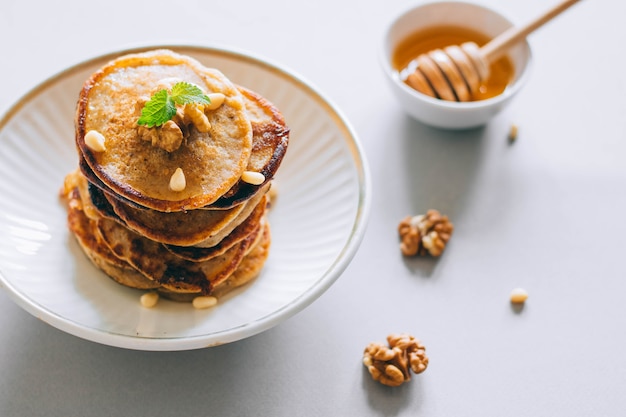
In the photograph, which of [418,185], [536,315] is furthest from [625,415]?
[418,185]

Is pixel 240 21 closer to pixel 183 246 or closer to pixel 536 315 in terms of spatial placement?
pixel 183 246

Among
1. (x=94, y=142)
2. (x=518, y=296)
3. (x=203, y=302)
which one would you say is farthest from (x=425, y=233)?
(x=94, y=142)

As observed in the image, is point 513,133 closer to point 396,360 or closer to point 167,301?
point 396,360

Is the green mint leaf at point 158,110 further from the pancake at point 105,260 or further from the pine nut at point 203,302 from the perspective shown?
the pine nut at point 203,302

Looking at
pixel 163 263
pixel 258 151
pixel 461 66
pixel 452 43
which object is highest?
pixel 452 43

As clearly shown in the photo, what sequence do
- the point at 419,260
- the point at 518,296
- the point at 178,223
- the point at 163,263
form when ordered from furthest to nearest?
the point at 419,260, the point at 518,296, the point at 163,263, the point at 178,223

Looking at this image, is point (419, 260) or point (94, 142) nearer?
point (94, 142)
